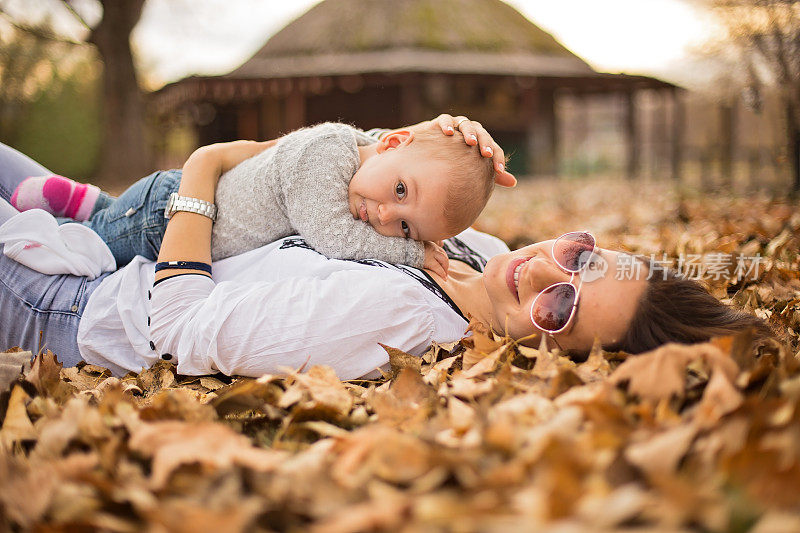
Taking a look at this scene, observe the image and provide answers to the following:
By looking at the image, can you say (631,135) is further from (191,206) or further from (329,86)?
(191,206)

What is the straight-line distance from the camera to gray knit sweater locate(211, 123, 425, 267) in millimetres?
2248

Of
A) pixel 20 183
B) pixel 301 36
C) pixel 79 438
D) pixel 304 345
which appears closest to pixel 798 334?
pixel 304 345

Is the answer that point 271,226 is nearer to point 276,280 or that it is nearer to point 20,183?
point 276,280

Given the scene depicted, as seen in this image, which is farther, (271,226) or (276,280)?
(271,226)

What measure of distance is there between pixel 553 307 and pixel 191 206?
1.22 meters

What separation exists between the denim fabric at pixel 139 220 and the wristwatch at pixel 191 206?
0.15 metres

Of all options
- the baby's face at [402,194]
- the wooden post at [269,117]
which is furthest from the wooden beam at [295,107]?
the baby's face at [402,194]

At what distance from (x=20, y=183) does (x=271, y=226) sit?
3.35 ft

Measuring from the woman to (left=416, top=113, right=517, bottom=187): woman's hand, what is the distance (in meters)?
0.01

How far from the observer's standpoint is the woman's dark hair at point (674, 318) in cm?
185

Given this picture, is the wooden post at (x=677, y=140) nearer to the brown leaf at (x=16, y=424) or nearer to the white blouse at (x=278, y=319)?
the white blouse at (x=278, y=319)

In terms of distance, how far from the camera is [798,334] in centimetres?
225

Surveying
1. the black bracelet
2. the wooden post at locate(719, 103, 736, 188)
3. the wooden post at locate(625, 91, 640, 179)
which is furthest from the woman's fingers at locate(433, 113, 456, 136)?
the wooden post at locate(625, 91, 640, 179)

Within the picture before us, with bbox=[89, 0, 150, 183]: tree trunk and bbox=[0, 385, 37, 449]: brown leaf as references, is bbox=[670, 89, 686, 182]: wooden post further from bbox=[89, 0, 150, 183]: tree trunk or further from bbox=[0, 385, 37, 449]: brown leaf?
bbox=[0, 385, 37, 449]: brown leaf
